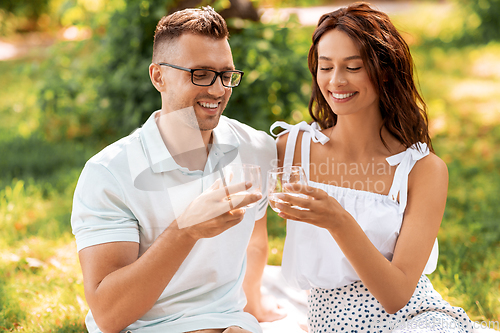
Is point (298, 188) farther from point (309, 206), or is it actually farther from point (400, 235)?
point (400, 235)

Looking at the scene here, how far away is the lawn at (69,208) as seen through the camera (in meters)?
3.36

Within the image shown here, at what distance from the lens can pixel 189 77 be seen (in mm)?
2307

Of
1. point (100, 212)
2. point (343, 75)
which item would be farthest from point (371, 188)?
point (100, 212)

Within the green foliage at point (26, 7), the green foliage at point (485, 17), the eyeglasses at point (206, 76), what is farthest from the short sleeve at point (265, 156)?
the green foliage at point (26, 7)

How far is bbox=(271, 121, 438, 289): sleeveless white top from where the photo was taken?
2.49m

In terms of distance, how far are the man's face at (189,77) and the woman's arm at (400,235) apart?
0.76m

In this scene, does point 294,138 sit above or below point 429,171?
above

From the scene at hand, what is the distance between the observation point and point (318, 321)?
259cm

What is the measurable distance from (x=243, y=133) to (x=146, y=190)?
2.51ft

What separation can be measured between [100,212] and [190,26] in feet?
3.28

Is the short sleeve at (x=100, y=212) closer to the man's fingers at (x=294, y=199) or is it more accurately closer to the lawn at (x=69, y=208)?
the man's fingers at (x=294, y=199)

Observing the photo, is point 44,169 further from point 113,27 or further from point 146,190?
point 146,190

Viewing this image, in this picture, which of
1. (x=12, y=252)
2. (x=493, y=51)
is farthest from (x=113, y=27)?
(x=493, y=51)

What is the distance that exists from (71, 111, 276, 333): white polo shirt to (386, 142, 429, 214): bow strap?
82 centimetres
